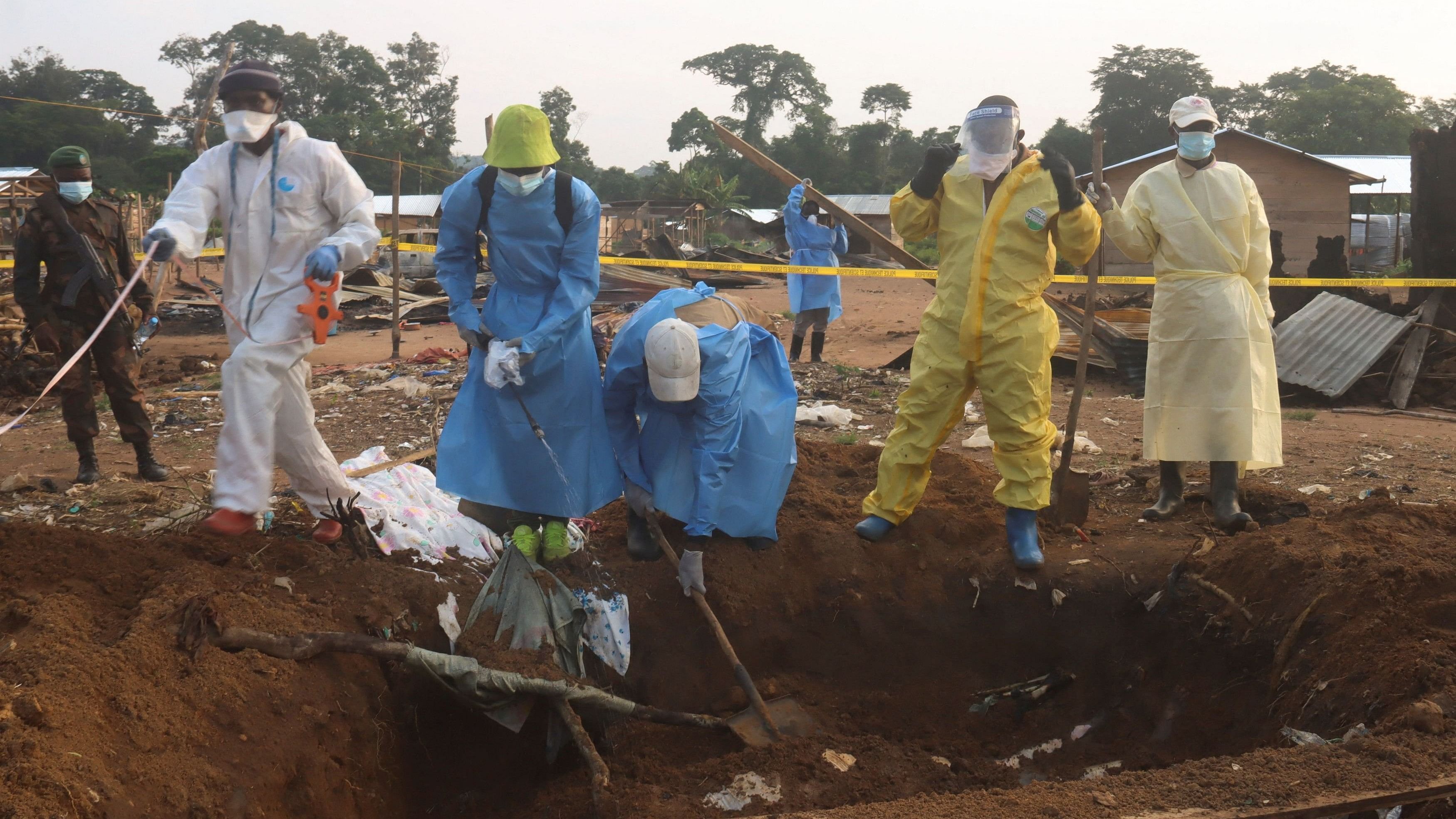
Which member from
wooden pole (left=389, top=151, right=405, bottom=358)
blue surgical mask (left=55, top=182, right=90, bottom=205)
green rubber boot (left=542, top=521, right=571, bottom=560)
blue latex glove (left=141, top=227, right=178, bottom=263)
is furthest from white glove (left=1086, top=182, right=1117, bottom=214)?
wooden pole (left=389, top=151, right=405, bottom=358)

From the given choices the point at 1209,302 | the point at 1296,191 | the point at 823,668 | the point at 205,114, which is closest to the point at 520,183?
the point at 823,668

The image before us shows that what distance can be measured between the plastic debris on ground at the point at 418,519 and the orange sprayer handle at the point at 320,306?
0.71m

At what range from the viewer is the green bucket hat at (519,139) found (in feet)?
12.3

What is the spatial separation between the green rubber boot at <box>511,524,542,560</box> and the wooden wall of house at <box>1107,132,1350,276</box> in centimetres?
1629

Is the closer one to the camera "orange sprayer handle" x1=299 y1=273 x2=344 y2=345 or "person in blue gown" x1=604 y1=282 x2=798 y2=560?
"orange sprayer handle" x1=299 y1=273 x2=344 y2=345

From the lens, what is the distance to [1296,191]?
1836cm

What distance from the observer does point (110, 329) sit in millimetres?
5285

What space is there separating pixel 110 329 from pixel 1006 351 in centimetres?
438

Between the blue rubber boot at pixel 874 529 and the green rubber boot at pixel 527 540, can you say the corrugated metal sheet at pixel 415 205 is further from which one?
the blue rubber boot at pixel 874 529

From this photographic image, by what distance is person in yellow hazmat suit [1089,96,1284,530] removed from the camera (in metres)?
4.38

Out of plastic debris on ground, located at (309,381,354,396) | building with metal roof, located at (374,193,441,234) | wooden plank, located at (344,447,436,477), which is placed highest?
building with metal roof, located at (374,193,441,234)

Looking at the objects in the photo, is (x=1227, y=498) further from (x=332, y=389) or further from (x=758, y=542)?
(x=332, y=389)

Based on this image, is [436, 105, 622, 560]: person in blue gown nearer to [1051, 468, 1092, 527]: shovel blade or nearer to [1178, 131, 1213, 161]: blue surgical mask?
[1051, 468, 1092, 527]: shovel blade

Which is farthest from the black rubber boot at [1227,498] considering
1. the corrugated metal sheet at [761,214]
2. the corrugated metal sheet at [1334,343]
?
the corrugated metal sheet at [761,214]
